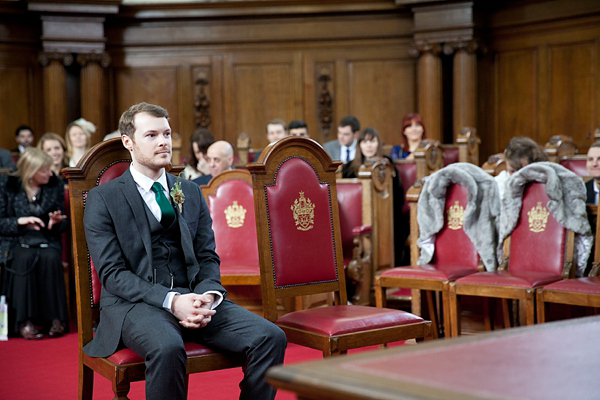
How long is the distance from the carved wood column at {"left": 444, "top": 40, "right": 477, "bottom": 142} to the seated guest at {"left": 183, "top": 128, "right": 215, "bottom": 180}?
12.5ft

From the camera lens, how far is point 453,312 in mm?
3906

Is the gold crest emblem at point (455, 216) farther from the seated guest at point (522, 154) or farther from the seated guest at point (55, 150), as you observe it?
the seated guest at point (55, 150)

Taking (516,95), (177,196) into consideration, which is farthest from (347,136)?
(177,196)

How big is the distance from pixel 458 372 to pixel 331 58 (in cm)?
823

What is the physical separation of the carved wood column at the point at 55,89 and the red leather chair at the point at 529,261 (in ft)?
20.5

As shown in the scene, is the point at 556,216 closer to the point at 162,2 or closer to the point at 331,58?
the point at 331,58

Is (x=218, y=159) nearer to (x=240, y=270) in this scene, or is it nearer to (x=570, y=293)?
(x=240, y=270)

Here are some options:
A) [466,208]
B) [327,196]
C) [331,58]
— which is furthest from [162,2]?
[327,196]

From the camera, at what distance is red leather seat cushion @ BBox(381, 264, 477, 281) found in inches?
156

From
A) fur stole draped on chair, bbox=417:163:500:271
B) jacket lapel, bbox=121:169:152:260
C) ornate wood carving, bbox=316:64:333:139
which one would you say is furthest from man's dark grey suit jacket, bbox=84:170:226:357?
ornate wood carving, bbox=316:64:333:139

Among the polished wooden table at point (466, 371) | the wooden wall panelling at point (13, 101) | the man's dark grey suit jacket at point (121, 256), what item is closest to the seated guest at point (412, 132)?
the man's dark grey suit jacket at point (121, 256)

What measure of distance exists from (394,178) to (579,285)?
222 centimetres

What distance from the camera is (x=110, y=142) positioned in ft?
9.30

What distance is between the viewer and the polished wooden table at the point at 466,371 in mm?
→ 1164
